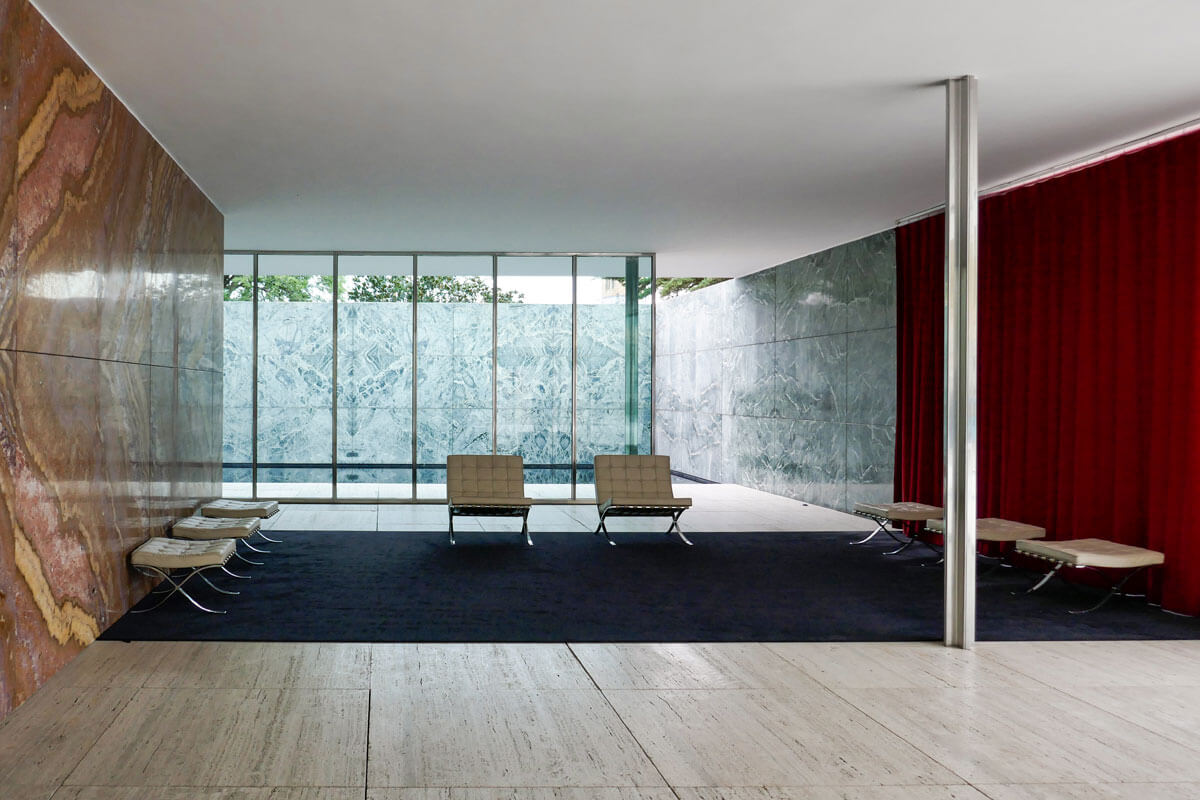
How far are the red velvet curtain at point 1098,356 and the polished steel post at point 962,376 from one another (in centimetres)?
196

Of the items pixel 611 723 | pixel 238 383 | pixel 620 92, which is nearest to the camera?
pixel 611 723

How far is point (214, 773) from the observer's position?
3512 millimetres

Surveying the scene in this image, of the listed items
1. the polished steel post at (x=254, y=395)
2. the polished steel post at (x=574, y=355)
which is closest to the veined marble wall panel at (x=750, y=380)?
the polished steel post at (x=574, y=355)

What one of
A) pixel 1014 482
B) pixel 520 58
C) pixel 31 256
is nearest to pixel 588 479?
pixel 1014 482

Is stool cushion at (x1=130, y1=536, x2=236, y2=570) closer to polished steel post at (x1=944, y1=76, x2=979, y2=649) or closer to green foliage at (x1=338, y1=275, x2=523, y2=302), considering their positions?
polished steel post at (x1=944, y1=76, x2=979, y2=649)

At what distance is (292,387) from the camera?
39.6 ft

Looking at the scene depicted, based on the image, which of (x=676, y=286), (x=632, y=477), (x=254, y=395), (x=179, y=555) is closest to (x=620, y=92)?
(x=179, y=555)

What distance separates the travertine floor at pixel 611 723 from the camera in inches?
136

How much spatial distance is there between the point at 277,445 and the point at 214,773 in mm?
8970

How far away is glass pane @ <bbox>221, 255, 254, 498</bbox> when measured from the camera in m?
12.0

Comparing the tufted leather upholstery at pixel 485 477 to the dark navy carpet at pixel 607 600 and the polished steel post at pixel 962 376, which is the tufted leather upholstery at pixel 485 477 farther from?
the polished steel post at pixel 962 376

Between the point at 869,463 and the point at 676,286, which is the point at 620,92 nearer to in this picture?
the point at 869,463

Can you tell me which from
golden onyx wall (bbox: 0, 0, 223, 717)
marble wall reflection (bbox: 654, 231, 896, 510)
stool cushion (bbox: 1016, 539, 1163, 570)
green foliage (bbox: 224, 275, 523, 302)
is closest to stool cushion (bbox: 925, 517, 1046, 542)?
stool cushion (bbox: 1016, 539, 1163, 570)

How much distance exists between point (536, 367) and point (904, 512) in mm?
5400
